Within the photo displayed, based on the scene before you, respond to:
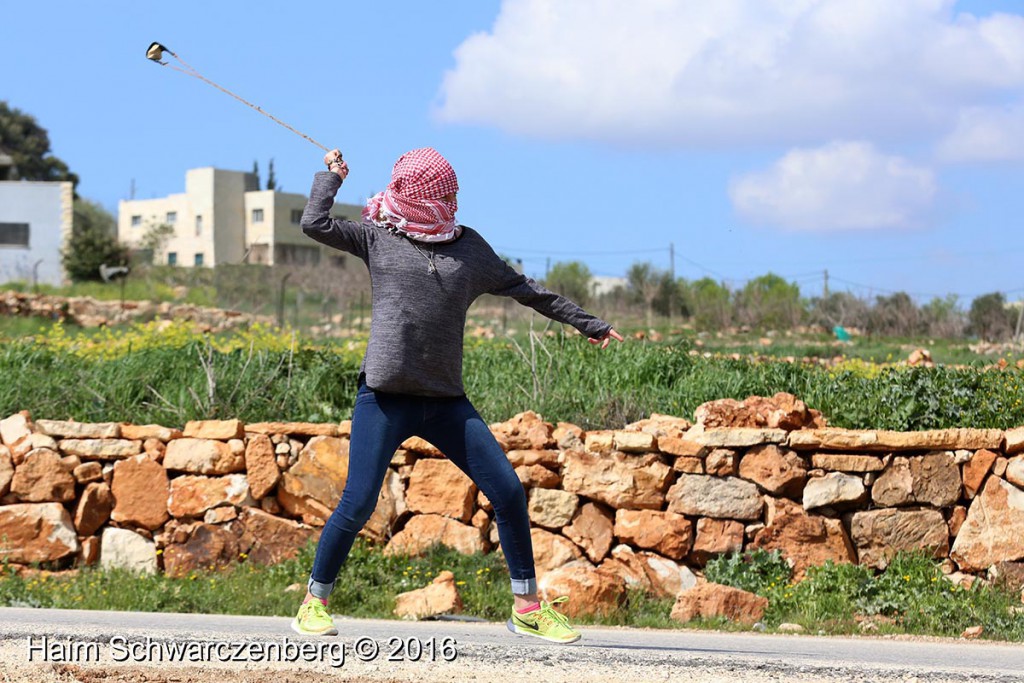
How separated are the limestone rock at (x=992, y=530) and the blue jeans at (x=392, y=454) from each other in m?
4.51

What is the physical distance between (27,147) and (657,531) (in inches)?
2495

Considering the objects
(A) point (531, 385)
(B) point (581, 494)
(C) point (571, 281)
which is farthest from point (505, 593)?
(C) point (571, 281)

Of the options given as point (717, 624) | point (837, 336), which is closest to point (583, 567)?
point (717, 624)

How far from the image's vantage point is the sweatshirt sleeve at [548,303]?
517cm

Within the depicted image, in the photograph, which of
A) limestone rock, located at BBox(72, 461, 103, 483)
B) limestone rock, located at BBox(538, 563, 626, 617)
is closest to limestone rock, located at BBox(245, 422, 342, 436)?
limestone rock, located at BBox(72, 461, 103, 483)

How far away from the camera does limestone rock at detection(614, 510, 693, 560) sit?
8453 mm

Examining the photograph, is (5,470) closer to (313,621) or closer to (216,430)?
(216,430)

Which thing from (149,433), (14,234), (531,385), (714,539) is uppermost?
(14,234)

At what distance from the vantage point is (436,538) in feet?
28.3

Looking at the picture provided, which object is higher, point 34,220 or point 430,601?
point 34,220

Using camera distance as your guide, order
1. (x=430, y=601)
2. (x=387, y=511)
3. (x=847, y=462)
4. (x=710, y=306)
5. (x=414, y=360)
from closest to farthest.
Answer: (x=414, y=360)
(x=430, y=601)
(x=847, y=462)
(x=387, y=511)
(x=710, y=306)

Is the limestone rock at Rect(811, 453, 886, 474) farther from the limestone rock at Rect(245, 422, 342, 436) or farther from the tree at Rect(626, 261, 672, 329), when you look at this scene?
the tree at Rect(626, 261, 672, 329)

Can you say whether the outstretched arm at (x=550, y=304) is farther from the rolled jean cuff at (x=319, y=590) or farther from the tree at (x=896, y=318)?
the tree at (x=896, y=318)

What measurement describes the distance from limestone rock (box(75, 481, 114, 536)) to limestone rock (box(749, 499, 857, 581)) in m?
4.94
